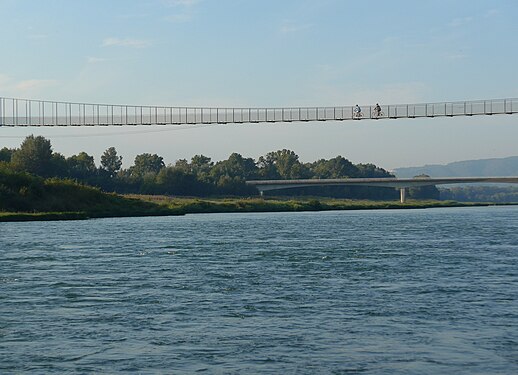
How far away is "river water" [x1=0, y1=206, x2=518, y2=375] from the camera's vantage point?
54.2 feet

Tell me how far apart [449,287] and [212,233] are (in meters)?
37.6

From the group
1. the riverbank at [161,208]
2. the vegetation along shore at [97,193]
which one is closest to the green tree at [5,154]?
the vegetation along shore at [97,193]

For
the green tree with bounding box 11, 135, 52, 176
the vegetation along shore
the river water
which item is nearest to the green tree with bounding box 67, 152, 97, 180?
the vegetation along shore

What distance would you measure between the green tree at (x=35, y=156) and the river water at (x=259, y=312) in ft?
314

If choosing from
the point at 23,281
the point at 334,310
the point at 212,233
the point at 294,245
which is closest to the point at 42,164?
the point at 212,233

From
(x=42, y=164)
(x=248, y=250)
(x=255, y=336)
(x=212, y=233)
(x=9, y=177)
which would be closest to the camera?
(x=255, y=336)

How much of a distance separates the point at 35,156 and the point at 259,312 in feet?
400

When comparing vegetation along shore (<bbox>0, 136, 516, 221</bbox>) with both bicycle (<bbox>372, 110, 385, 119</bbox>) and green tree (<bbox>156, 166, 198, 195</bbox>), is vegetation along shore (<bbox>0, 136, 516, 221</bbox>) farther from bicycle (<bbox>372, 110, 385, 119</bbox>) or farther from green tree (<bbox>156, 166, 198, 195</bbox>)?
bicycle (<bbox>372, 110, 385, 119</bbox>)

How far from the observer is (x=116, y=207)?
344ft

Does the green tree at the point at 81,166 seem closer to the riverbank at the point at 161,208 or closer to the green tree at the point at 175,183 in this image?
the green tree at the point at 175,183

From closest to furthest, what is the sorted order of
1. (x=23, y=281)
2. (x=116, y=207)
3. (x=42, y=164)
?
(x=23, y=281) → (x=116, y=207) → (x=42, y=164)

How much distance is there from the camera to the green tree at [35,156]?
136 metres

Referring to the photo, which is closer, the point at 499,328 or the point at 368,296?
the point at 499,328

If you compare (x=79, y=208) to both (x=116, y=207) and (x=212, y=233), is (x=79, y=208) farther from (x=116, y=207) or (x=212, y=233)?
(x=212, y=233)
